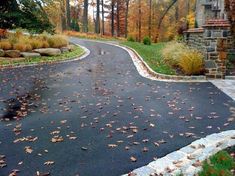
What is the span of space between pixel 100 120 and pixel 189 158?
103 inches

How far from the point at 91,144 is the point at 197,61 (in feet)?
22.4

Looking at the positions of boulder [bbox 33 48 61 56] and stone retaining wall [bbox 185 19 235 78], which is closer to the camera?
stone retaining wall [bbox 185 19 235 78]

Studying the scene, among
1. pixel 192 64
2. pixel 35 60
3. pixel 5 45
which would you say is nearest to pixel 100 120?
pixel 192 64

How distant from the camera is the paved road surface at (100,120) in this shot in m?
4.97

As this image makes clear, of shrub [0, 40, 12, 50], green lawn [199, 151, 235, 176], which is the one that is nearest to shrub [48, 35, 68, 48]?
shrub [0, 40, 12, 50]

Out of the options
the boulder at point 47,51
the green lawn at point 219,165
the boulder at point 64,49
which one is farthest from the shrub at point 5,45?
the green lawn at point 219,165

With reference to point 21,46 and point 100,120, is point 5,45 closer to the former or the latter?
point 21,46

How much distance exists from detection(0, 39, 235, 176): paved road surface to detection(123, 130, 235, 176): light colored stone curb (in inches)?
8.2

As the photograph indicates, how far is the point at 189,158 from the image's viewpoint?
189 inches

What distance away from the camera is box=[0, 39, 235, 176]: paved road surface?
16.3 ft

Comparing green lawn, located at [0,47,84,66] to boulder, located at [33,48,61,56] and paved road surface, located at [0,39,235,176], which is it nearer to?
boulder, located at [33,48,61,56]

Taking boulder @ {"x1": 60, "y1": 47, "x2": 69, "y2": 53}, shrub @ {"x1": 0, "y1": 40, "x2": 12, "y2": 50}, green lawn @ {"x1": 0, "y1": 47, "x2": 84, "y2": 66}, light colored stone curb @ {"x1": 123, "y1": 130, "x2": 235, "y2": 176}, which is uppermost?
shrub @ {"x1": 0, "y1": 40, "x2": 12, "y2": 50}

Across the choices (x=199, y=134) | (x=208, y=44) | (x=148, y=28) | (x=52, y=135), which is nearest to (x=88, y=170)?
(x=52, y=135)

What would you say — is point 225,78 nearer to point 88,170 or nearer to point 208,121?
point 208,121
